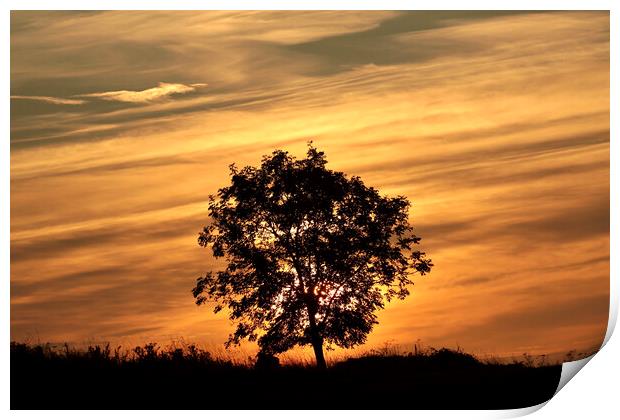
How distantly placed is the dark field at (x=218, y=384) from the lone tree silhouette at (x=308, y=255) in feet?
5.61

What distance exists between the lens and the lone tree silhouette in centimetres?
1912

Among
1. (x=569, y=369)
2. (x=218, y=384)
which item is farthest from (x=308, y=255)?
(x=569, y=369)

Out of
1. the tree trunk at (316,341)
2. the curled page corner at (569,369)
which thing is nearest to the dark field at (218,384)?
the curled page corner at (569,369)

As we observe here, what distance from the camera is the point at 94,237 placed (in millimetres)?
16688

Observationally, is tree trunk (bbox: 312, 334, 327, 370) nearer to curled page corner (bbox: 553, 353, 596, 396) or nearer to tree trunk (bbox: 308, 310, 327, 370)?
tree trunk (bbox: 308, 310, 327, 370)

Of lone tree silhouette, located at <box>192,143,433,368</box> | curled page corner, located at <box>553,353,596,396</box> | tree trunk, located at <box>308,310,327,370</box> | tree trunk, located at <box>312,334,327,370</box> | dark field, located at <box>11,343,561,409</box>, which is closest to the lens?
curled page corner, located at <box>553,353,596,396</box>

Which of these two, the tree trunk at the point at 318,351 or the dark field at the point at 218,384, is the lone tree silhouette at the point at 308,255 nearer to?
the tree trunk at the point at 318,351

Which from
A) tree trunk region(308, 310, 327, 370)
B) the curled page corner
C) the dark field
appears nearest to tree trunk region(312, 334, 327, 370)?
tree trunk region(308, 310, 327, 370)

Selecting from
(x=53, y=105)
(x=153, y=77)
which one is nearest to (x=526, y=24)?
(x=153, y=77)

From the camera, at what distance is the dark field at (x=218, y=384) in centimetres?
1684

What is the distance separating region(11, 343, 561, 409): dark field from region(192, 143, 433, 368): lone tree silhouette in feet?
5.61

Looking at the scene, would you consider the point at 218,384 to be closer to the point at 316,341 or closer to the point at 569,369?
the point at 316,341
